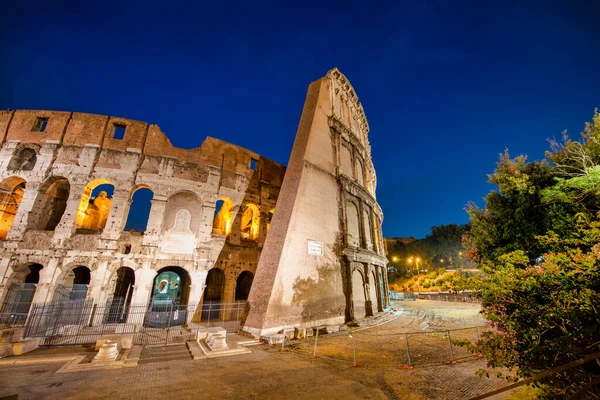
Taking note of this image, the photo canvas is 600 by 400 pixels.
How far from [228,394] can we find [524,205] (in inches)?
492

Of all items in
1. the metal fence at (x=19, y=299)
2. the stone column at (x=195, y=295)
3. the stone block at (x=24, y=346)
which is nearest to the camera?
the stone block at (x=24, y=346)

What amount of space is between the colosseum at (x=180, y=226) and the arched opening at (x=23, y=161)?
0.25 ft

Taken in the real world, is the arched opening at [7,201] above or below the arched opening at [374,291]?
above

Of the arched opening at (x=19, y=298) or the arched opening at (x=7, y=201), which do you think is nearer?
the arched opening at (x=19, y=298)

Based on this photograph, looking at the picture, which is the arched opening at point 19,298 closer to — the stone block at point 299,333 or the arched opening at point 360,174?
the stone block at point 299,333

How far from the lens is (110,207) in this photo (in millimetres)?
15680

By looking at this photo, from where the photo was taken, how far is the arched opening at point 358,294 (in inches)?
586

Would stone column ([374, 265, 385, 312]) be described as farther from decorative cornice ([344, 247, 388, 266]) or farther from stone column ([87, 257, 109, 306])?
stone column ([87, 257, 109, 306])

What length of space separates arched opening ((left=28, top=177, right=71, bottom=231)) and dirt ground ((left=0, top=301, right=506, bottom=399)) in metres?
12.7

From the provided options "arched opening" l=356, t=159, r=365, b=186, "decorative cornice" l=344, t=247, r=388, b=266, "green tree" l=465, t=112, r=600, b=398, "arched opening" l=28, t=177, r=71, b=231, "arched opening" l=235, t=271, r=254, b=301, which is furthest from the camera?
"arched opening" l=356, t=159, r=365, b=186

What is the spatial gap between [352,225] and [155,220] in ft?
45.1

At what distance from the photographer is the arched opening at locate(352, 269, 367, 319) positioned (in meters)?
14.9

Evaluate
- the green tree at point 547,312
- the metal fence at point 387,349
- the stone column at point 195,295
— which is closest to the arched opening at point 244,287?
the stone column at point 195,295

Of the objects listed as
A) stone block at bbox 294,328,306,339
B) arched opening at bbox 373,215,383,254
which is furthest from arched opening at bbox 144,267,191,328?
arched opening at bbox 373,215,383,254
